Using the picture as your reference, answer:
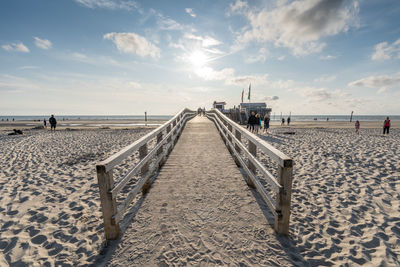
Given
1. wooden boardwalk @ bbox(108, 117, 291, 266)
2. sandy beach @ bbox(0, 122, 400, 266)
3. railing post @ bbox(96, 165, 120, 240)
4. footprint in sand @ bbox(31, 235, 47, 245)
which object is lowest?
footprint in sand @ bbox(31, 235, 47, 245)

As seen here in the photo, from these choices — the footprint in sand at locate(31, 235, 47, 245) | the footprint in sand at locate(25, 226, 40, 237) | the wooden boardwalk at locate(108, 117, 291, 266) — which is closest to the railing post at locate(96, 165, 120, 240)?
the wooden boardwalk at locate(108, 117, 291, 266)

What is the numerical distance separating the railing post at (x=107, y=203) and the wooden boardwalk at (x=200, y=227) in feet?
0.62

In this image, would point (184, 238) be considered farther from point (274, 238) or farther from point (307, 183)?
point (307, 183)

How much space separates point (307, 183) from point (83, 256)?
17.2 feet

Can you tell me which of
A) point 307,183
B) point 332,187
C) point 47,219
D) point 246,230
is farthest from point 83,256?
point 332,187

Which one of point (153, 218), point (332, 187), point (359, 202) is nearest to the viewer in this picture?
point (153, 218)

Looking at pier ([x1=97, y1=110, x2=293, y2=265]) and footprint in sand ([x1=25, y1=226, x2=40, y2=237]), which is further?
footprint in sand ([x1=25, y1=226, x2=40, y2=237])

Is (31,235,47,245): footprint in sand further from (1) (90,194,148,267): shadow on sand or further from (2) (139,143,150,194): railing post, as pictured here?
(2) (139,143,150,194): railing post

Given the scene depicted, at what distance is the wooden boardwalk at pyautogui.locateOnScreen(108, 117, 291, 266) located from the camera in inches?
84.0

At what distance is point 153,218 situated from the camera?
2881 millimetres

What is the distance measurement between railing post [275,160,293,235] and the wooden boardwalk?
19cm

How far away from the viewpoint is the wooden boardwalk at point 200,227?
2.13 m

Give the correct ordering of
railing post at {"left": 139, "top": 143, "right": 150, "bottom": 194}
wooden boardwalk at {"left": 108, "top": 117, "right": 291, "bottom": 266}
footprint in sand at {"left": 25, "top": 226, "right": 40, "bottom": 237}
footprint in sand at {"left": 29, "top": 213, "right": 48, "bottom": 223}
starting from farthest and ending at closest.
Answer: railing post at {"left": 139, "top": 143, "right": 150, "bottom": 194} < footprint in sand at {"left": 29, "top": 213, "right": 48, "bottom": 223} < footprint in sand at {"left": 25, "top": 226, "right": 40, "bottom": 237} < wooden boardwalk at {"left": 108, "top": 117, "right": 291, "bottom": 266}

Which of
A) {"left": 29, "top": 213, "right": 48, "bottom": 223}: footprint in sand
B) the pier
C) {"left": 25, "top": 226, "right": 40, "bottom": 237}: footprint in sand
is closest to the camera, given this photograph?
the pier
